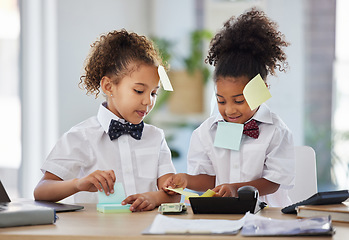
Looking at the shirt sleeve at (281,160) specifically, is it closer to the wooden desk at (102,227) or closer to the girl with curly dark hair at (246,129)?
the girl with curly dark hair at (246,129)

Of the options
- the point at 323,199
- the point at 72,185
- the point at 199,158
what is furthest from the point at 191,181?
the point at 323,199

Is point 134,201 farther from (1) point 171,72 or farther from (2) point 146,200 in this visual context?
(1) point 171,72

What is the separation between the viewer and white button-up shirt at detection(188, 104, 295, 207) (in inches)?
81.0

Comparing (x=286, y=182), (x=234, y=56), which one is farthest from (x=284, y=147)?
(x=234, y=56)

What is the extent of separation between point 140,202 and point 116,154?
16.5 inches

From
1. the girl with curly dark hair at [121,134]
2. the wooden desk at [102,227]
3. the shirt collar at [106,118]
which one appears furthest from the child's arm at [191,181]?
the shirt collar at [106,118]

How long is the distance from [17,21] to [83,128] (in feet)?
6.25

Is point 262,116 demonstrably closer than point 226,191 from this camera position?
No

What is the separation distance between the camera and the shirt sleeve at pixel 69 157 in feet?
6.66

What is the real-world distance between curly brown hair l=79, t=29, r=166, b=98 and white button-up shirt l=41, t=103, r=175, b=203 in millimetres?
147

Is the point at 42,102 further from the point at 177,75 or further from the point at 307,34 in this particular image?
the point at 307,34

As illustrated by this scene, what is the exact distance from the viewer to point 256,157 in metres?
2.10

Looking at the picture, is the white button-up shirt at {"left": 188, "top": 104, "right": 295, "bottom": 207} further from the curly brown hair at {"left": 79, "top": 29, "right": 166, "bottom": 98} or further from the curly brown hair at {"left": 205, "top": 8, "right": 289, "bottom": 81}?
the curly brown hair at {"left": 79, "top": 29, "right": 166, "bottom": 98}

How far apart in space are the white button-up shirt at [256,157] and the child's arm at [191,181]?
27mm
